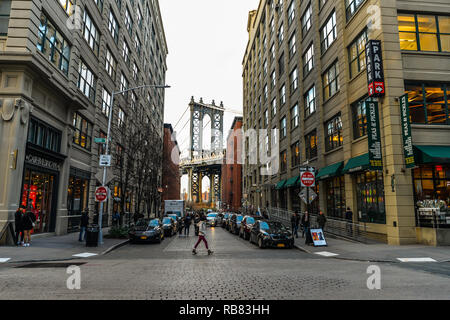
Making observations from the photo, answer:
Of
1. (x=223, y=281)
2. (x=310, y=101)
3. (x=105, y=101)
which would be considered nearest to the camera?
(x=223, y=281)

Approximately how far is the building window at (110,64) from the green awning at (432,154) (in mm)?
26049

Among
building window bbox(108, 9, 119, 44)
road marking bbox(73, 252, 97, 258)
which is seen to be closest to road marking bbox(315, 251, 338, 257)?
road marking bbox(73, 252, 97, 258)

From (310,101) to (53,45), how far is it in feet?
67.8

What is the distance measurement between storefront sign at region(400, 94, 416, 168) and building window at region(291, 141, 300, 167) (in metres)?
15.3

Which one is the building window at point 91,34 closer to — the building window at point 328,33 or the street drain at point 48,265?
the street drain at point 48,265

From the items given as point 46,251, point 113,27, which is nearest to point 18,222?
point 46,251

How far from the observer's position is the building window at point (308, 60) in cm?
2805

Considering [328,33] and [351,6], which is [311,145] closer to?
[328,33]

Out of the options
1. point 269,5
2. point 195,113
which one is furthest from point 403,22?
point 195,113

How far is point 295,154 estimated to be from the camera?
32406 mm

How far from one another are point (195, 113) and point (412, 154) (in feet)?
460

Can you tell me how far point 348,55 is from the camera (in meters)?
21.6
